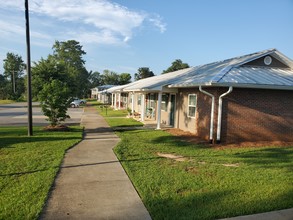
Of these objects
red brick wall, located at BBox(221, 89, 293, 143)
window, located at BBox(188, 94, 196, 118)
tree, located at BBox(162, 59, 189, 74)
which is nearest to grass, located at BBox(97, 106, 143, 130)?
window, located at BBox(188, 94, 196, 118)

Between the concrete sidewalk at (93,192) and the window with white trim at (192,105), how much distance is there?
6341mm

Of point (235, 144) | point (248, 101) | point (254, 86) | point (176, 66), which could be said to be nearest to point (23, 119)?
point (235, 144)

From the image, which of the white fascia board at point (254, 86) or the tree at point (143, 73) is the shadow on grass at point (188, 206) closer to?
the white fascia board at point (254, 86)

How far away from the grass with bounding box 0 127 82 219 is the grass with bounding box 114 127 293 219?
6.32ft

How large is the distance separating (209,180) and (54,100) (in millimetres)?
10258

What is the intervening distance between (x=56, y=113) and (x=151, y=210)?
1123cm

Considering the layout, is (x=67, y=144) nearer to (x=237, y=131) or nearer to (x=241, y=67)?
(x=237, y=131)

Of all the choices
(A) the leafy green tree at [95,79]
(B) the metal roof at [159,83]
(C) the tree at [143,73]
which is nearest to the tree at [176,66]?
(C) the tree at [143,73]

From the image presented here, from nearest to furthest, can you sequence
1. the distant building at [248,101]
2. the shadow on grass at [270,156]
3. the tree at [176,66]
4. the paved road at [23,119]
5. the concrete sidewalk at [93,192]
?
the concrete sidewalk at [93,192] → the shadow on grass at [270,156] → the distant building at [248,101] → the paved road at [23,119] → the tree at [176,66]

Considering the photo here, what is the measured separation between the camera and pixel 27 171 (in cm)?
674

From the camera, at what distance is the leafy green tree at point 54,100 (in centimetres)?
1425

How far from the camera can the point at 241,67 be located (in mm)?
12812

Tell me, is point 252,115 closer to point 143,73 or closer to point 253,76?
point 253,76

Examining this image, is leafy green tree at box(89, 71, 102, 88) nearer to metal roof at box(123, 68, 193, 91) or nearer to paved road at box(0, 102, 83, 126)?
paved road at box(0, 102, 83, 126)
